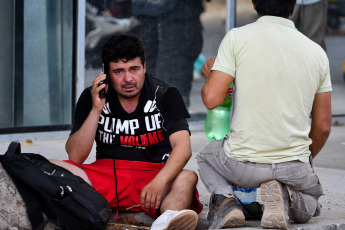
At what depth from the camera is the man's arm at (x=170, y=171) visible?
4266 mm

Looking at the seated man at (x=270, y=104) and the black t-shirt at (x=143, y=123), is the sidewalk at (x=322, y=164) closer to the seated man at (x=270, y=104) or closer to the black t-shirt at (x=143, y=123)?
the seated man at (x=270, y=104)

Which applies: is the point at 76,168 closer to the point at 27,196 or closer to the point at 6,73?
the point at 27,196

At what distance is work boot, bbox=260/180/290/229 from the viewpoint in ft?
13.4

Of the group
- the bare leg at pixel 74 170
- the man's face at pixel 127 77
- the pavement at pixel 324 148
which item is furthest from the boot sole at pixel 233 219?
the man's face at pixel 127 77

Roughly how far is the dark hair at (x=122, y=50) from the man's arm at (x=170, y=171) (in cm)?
56

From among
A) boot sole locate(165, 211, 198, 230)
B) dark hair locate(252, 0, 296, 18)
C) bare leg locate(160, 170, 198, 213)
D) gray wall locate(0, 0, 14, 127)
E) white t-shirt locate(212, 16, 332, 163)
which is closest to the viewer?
boot sole locate(165, 211, 198, 230)

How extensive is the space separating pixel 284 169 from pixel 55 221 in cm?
130

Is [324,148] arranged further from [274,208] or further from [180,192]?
[274,208]

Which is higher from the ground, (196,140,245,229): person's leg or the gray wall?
the gray wall

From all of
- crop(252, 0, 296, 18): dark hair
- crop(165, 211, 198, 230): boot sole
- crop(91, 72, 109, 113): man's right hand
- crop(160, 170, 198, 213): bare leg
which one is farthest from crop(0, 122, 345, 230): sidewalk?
crop(252, 0, 296, 18): dark hair

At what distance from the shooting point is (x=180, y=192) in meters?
4.41

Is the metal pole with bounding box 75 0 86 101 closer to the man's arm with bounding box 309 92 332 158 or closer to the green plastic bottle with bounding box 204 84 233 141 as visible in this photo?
the green plastic bottle with bounding box 204 84 233 141

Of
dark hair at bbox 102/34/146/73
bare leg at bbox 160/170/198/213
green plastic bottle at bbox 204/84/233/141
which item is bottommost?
bare leg at bbox 160/170/198/213

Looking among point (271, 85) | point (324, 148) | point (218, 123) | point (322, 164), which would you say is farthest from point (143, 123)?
point (324, 148)
